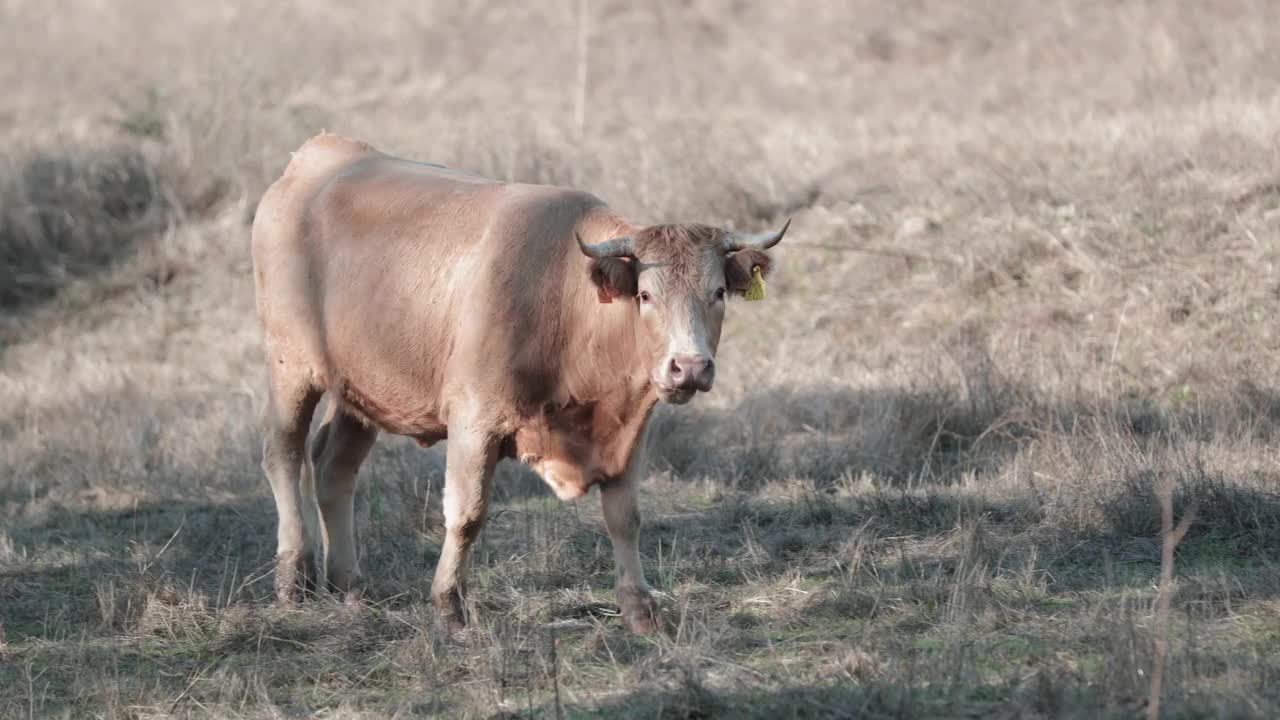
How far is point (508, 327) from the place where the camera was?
22.3 ft

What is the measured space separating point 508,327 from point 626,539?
1.12m

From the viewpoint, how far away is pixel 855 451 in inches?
398

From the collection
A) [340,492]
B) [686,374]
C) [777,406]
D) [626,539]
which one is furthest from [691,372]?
[777,406]

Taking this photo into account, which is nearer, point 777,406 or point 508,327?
point 508,327

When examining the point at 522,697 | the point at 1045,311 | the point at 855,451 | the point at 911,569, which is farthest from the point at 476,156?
the point at 522,697

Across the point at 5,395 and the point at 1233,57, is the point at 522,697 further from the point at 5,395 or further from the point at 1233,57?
the point at 1233,57

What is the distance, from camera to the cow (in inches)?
258

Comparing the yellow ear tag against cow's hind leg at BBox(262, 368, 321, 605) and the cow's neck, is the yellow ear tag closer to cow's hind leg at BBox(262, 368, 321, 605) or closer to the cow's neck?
the cow's neck

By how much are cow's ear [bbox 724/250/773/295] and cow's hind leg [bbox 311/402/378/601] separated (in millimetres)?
2257

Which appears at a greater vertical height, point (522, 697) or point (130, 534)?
point (522, 697)

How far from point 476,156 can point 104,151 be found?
4713 mm

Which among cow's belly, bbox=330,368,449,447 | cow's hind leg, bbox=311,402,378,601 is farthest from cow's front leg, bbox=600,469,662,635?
cow's hind leg, bbox=311,402,378,601

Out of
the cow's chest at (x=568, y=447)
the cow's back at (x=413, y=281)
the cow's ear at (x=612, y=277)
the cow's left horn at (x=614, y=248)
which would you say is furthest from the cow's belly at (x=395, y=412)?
the cow's left horn at (x=614, y=248)

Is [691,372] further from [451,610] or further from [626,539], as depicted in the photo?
[451,610]
